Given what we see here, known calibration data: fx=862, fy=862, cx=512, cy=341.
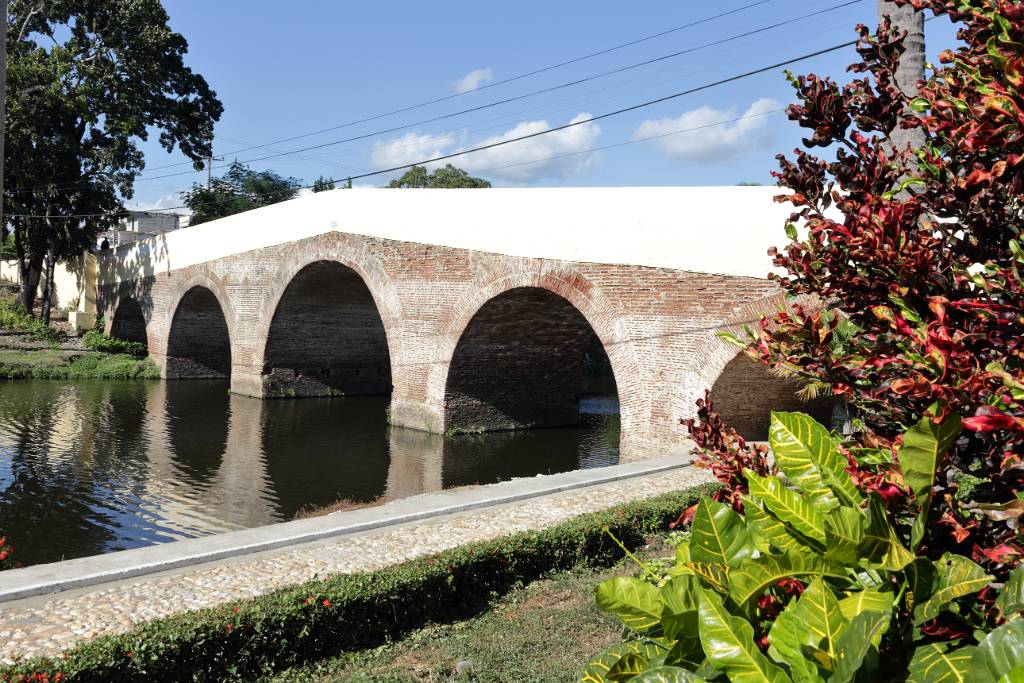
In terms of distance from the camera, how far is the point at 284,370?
1912cm

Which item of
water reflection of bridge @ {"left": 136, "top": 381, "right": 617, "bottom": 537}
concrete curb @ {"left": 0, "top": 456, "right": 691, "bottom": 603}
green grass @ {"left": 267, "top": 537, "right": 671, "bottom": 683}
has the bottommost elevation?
water reflection of bridge @ {"left": 136, "top": 381, "right": 617, "bottom": 537}

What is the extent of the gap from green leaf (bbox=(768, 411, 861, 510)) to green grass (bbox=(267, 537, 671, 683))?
2397 mm

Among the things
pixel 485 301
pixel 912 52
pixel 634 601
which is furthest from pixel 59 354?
pixel 634 601

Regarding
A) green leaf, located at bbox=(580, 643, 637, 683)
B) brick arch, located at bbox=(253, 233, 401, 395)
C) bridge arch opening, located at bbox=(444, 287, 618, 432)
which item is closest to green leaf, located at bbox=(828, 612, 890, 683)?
green leaf, located at bbox=(580, 643, 637, 683)

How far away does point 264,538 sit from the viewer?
19.8ft

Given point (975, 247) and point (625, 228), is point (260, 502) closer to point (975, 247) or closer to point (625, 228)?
point (625, 228)

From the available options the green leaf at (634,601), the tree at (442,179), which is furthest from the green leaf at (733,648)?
the tree at (442,179)

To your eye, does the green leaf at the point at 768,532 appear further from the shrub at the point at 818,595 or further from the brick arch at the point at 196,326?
the brick arch at the point at 196,326

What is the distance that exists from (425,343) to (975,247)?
1266 centimetres

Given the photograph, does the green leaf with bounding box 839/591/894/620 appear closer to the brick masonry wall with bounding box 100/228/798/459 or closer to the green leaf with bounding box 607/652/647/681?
the green leaf with bounding box 607/652/647/681

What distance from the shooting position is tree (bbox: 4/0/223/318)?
21.9 m

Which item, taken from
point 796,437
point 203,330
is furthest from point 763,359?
point 203,330

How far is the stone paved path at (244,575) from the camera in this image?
171 inches

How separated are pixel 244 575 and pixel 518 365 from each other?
982 centimetres
